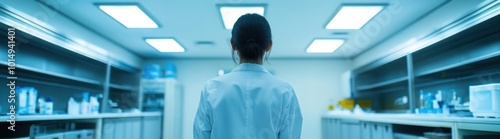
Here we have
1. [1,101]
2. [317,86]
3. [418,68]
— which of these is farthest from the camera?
[317,86]

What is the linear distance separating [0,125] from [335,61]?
5221mm

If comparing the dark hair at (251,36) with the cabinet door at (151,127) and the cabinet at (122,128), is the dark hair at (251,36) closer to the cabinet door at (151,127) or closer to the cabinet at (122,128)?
the cabinet at (122,128)

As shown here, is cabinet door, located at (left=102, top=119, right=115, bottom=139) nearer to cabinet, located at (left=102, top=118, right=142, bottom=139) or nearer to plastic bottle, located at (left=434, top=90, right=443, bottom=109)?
cabinet, located at (left=102, top=118, right=142, bottom=139)

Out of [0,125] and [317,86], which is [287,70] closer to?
[317,86]

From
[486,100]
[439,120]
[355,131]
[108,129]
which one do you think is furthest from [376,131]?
[108,129]

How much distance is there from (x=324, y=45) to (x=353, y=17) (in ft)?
4.95

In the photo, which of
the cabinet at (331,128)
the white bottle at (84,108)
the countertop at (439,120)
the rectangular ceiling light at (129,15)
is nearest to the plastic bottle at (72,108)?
the white bottle at (84,108)

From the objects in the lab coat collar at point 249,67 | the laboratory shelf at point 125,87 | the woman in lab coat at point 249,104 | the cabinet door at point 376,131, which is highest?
the laboratory shelf at point 125,87

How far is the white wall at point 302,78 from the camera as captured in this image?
591 centimetres

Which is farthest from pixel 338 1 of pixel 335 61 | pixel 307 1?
pixel 335 61

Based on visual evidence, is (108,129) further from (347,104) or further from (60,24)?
(347,104)

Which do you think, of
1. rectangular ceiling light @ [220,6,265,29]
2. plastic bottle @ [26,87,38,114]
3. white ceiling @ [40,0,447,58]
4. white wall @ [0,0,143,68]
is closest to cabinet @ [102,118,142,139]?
plastic bottle @ [26,87,38,114]

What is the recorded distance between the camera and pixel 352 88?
18.1 feet

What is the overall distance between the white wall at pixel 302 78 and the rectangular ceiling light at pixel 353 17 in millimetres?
2302
